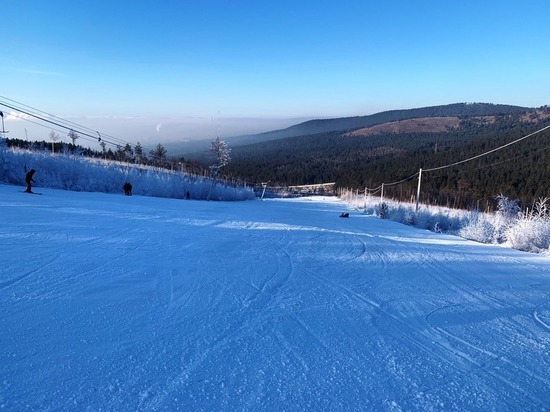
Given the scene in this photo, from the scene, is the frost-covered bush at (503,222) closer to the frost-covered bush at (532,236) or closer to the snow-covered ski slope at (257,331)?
the frost-covered bush at (532,236)

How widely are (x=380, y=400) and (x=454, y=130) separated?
600ft

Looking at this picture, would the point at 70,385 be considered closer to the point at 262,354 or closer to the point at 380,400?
the point at 262,354

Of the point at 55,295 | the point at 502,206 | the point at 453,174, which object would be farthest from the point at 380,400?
the point at 453,174

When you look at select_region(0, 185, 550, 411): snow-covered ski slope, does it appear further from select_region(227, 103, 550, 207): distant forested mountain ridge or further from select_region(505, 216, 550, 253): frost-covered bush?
select_region(227, 103, 550, 207): distant forested mountain ridge

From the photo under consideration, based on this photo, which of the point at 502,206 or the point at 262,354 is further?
Answer: the point at 502,206

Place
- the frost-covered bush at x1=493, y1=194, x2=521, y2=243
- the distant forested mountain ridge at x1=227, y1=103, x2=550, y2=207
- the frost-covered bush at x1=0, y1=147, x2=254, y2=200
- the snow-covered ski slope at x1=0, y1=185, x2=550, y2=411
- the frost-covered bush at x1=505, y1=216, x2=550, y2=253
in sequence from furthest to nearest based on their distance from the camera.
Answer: the distant forested mountain ridge at x1=227, y1=103, x2=550, y2=207
the frost-covered bush at x1=0, y1=147, x2=254, y2=200
the frost-covered bush at x1=493, y1=194, x2=521, y2=243
the frost-covered bush at x1=505, y1=216, x2=550, y2=253
the snow-covered ski slope at x1=0, y1=185, x2=550, y2=411

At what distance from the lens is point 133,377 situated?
2.34 m

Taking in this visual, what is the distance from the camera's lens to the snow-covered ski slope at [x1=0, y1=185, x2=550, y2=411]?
2266 mm

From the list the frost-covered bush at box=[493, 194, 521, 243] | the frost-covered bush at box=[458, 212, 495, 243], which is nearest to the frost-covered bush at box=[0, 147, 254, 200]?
the frost-covered bush at box=[458, 212, 495, 243]

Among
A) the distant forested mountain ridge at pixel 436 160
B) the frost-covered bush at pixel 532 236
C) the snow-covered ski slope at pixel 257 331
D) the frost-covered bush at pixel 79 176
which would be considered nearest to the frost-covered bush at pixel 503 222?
the frost-covered bush at pixel 532 236

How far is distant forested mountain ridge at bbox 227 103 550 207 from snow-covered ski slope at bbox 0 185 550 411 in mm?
51673

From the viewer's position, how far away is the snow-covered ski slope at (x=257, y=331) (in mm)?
2266

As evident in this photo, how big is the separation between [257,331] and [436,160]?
4103 inches

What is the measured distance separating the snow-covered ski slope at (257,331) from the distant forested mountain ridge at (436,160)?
170 feet
